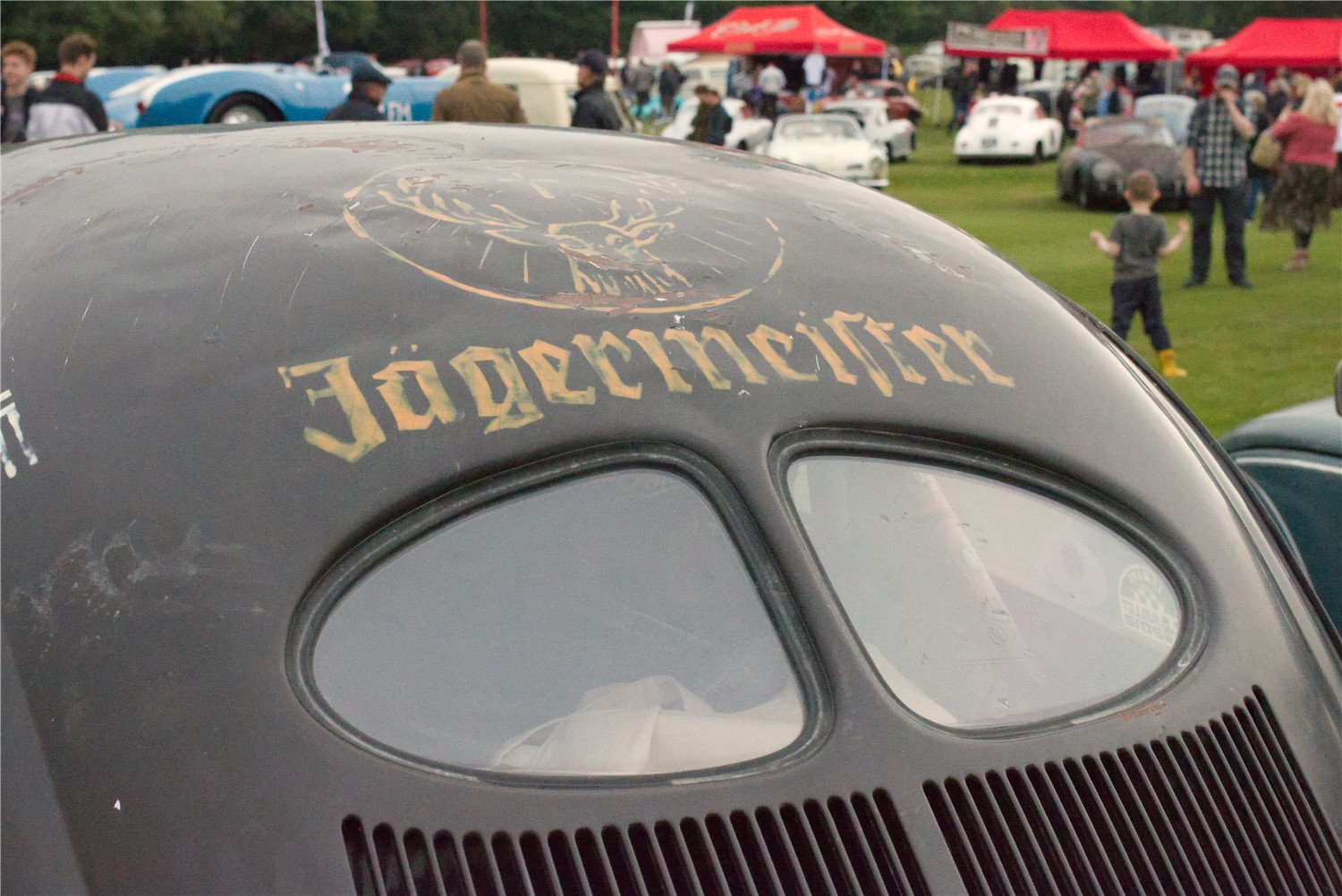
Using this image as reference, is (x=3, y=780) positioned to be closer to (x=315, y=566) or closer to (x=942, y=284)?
(x=315, y=566)

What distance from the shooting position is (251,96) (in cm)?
1773

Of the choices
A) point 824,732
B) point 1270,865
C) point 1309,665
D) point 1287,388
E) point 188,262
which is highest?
point 188,262

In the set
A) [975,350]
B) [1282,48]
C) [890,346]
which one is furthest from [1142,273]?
[1282,48]

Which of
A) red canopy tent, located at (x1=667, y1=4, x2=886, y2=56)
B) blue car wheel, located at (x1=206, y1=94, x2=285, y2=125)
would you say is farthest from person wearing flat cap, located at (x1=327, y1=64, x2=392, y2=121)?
red canopy tent, located at (x1=667, y1=4, x2=886, y2=56)

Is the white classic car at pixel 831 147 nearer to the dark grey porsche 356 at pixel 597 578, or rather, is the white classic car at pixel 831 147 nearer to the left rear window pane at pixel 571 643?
the dark grey porsche 356 at pixel 597 578

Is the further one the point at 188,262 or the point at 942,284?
the point at 942,284

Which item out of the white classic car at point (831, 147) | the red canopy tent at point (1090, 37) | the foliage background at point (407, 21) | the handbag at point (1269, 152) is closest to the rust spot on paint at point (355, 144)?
the handbag at point (1269, 152)

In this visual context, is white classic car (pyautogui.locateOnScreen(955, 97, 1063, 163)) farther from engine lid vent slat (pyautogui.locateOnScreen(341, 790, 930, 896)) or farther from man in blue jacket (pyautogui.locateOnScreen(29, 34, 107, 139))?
engine lid vent slat (pyautogui.locateOnScreen(341, 790, 930, 896))

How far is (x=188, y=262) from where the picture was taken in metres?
1.81

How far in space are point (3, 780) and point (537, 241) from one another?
36.8 inches

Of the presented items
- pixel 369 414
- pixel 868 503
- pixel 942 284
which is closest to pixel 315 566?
pixel 369 414

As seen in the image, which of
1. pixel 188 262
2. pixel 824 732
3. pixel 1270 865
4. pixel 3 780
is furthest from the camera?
pixel 188 262

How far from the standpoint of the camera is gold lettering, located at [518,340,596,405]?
5.38 feet

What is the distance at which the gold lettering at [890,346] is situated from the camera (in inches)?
71.6
